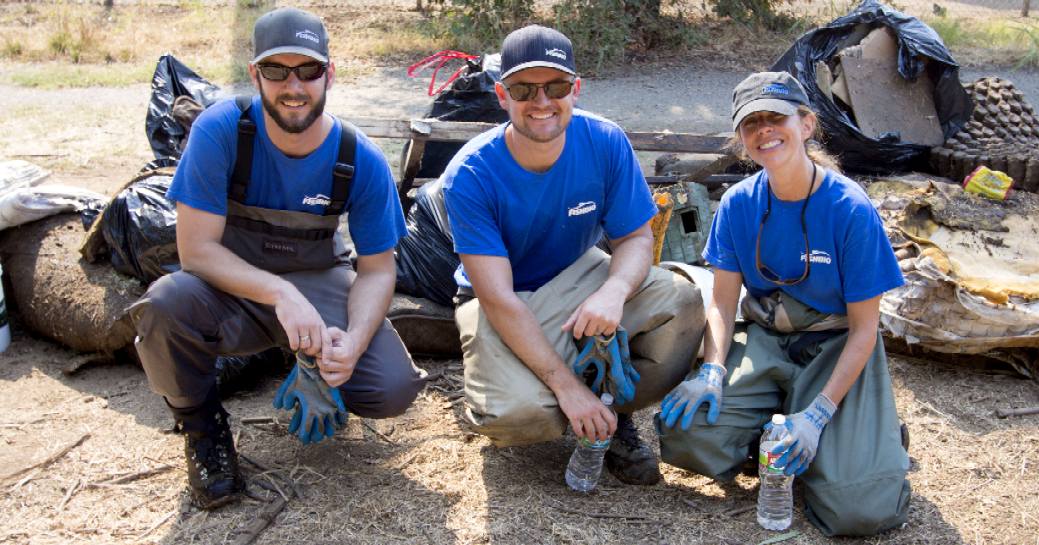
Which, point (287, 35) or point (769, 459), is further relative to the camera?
point (287, 35)

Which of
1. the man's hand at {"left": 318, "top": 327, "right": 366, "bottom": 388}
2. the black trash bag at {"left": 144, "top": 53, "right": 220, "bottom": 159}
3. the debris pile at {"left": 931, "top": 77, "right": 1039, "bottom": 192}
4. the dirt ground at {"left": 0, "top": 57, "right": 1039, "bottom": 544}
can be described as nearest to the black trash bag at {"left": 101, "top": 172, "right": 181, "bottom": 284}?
the dirt ground at {"left": 0, "top": 57, "right": 1039, "bottom": 544}

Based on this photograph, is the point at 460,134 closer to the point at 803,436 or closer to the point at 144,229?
the point at 144,229

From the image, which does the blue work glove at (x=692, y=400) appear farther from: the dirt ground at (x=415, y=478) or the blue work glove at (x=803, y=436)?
the dirt ground at (x=415, y=478)

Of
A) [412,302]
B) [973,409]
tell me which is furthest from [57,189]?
[973,409]

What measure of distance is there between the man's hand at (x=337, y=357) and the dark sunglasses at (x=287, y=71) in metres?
0.76

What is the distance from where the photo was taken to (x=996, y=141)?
17.7 ft

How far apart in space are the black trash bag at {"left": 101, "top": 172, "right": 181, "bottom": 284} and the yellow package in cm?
373

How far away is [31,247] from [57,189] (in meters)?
0.32

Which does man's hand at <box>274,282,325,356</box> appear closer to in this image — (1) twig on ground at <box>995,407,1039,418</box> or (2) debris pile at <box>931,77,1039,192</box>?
(1) twig on ground at <box>995,407,1039,418</box>

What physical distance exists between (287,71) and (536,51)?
29.1 inches

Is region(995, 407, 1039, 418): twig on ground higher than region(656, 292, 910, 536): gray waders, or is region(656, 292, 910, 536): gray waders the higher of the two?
region(656, 292, 910, 536): gray waders

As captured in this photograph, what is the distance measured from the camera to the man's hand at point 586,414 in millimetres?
2848

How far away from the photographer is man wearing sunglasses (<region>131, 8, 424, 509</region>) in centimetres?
286

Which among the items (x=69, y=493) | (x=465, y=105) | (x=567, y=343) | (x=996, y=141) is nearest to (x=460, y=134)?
(x=465, y=105)
